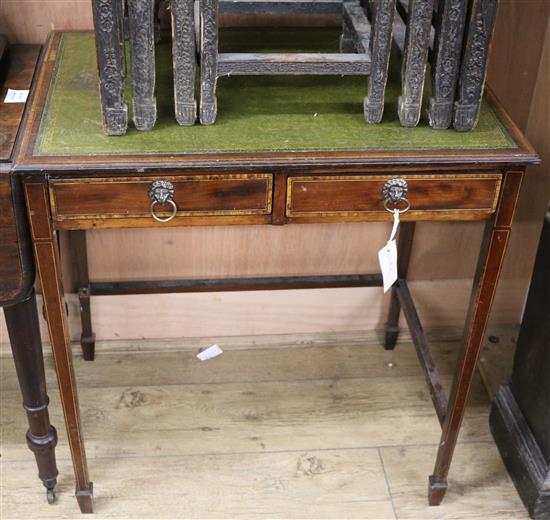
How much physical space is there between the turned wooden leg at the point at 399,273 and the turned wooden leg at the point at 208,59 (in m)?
0.85

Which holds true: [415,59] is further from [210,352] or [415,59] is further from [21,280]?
[210,352]

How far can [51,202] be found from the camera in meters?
1.50

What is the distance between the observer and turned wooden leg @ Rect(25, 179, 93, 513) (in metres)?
1.49

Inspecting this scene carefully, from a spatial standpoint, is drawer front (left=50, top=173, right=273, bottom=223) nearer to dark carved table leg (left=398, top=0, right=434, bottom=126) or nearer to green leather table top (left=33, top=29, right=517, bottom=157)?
green leather table top (left=33, top=29, right=517, bottom=157)

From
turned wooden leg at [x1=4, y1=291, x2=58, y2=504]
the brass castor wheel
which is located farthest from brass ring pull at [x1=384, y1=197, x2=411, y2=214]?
the brass castor wheel

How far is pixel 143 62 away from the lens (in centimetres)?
152

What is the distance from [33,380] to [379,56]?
971 mm

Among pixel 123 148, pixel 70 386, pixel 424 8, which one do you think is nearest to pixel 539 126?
pixel 424 8

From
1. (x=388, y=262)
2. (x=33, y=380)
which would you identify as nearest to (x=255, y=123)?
(x=388, y=262)

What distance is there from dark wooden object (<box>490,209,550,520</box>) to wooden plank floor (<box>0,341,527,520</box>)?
0.20 feet

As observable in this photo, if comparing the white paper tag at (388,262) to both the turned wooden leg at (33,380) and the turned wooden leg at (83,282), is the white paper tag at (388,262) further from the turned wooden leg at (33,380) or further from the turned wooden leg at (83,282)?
the turned wooden leg at (83,282)

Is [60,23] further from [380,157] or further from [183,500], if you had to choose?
[183,500]

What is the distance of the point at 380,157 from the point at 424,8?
27cm

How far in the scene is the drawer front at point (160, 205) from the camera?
1501 millimetres
